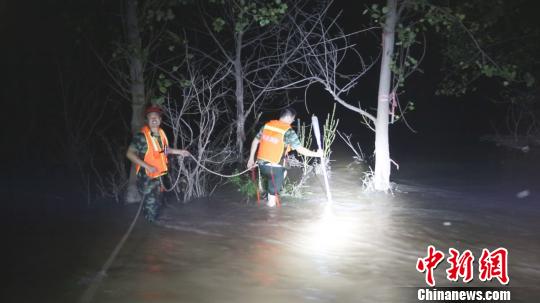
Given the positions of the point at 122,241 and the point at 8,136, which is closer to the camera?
the point at 122,241

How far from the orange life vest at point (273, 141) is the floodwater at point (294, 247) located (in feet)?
3.12

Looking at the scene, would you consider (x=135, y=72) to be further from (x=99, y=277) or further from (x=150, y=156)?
(x=99, y=277)

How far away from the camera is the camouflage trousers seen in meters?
7.83

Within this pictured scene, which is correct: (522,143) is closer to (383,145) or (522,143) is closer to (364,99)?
(383,145)

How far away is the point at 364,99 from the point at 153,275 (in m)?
42.4

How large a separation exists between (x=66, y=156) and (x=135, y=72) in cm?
669

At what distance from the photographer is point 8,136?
1720 cm

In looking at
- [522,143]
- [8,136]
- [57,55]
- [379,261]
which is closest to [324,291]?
[379,261]

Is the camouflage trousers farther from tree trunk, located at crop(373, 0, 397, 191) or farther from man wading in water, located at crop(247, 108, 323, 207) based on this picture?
tree trunk, located at crop(373, 0, 397, 191)

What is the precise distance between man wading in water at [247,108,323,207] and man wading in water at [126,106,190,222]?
1.59 m

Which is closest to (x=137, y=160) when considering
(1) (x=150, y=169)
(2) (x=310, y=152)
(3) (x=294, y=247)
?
(1) (x=150, y=169)

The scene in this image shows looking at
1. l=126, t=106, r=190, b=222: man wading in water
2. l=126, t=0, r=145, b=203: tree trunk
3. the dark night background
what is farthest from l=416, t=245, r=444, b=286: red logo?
l=126, t=0, r=145, b=203: tree trunk

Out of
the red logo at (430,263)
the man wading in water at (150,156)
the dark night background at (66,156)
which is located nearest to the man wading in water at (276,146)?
the man wading in water at (150,156)

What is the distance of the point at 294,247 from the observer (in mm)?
6773
